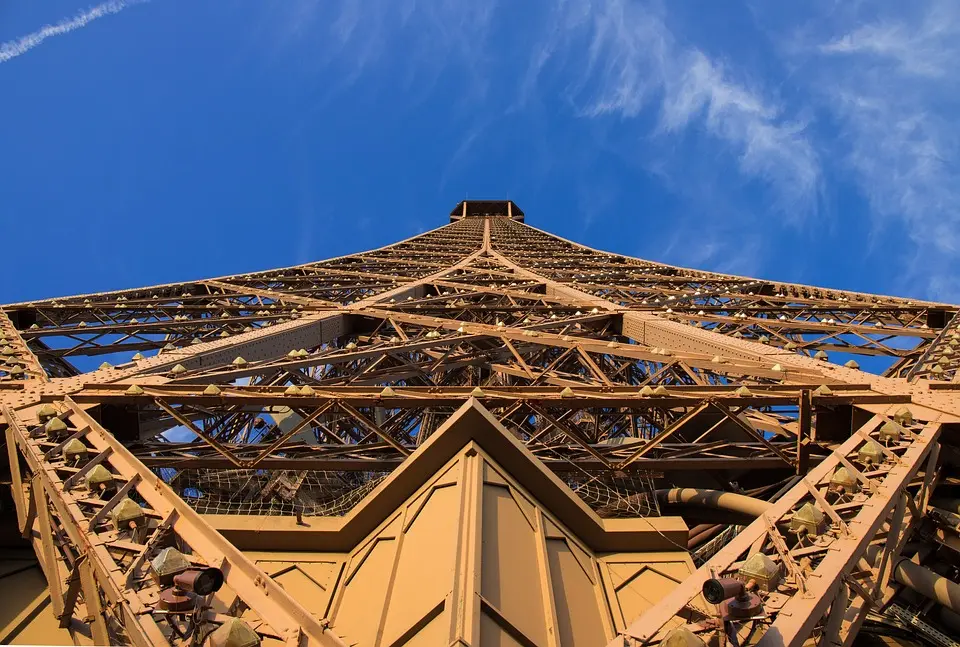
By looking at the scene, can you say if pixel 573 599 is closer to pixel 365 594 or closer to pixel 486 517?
pixel 486 517

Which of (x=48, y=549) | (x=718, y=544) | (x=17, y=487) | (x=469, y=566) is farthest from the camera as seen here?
(x=718, y=544)

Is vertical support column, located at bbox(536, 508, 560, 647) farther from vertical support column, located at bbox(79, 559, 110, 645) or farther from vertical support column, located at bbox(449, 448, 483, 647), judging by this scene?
vertical support column, located at bbox(79, 559, 110, 645)

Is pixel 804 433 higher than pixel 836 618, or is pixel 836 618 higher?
pixel 804 433

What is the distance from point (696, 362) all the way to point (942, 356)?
2.33 m

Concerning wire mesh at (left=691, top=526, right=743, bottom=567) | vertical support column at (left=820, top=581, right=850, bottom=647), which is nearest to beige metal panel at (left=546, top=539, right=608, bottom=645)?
vertical support column at (left=820, top=581, right=850, bottom=647)

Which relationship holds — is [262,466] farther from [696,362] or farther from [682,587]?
[696,362]

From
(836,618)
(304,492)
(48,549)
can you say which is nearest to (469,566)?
(836,618)

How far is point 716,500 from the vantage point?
5844 mm

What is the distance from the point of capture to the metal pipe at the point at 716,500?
5.41 meters

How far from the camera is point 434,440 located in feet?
15.2

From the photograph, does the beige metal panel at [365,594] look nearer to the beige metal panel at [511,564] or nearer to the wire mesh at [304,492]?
the beige metal panel at [511,564]

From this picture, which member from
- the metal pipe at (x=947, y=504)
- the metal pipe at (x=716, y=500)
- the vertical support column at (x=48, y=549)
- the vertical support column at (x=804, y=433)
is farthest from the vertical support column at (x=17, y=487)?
the metal pipe at (x=947, y=504)

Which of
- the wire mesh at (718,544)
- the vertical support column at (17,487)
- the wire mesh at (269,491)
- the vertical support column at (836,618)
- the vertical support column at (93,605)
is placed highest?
the wire mesh at (269,491)

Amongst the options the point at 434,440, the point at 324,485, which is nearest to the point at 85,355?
the point at 324,485
